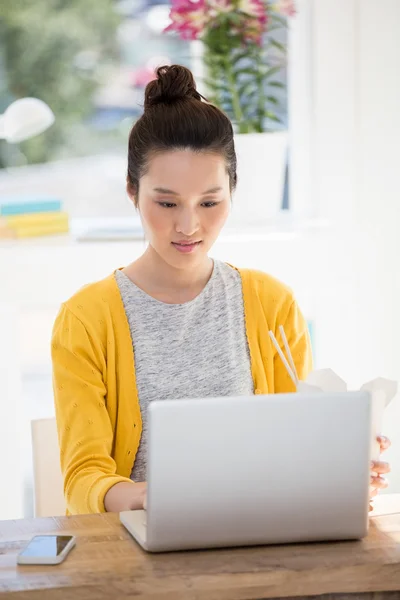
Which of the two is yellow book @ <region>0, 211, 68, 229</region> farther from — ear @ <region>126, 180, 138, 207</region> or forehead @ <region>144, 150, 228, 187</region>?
forehead @ <region>144, 150, 228, 187</region>

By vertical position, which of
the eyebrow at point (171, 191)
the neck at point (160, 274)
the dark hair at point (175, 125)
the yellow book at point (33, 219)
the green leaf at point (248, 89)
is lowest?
the neck at point (160, 274)

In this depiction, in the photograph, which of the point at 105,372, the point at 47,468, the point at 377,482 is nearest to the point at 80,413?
the point at 105,372

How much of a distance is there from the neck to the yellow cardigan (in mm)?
64

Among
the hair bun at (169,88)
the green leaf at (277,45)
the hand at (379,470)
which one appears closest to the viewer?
the hand at (379,470)

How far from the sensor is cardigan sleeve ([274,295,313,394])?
215 cm

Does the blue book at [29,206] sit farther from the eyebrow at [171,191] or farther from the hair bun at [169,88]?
the eyebrow at [171,191]

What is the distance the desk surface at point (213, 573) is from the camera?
1.33m

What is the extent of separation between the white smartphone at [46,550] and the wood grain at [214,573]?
1 cm

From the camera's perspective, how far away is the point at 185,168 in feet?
6.53

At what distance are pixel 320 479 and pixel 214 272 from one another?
85 centimetres

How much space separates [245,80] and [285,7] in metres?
0.28

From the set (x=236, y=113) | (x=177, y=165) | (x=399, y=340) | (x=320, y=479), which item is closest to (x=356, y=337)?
(x=399, y=340)

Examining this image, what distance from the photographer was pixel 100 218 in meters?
3.41

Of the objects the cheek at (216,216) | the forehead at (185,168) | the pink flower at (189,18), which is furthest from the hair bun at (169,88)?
the pink flower at (189,18)
